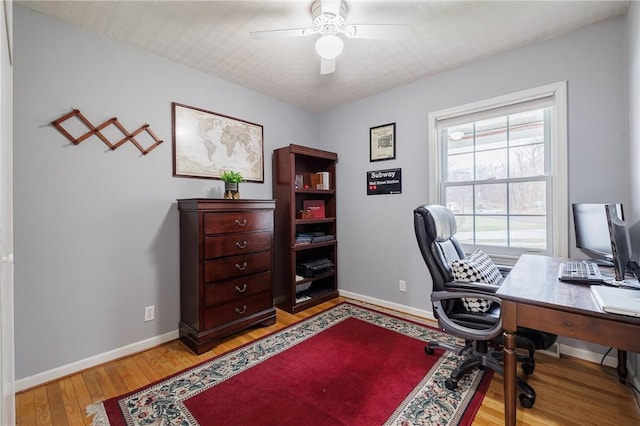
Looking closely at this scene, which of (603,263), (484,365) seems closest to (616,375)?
(603,263)

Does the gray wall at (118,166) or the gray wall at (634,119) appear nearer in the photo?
the gray wall at (634,119)

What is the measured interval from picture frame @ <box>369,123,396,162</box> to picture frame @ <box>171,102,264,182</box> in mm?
1262

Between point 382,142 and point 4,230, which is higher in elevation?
point 382,142

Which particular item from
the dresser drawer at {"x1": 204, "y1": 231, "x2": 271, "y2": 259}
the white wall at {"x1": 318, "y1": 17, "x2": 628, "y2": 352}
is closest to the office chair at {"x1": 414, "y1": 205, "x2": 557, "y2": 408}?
the white wall at {"x1": 318, "y1": 17, "x2": 628, "y2": 352}

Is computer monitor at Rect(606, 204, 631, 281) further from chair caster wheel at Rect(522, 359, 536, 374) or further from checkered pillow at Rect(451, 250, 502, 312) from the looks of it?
chair caster wheel at Rect(522, 359, 536, 374)

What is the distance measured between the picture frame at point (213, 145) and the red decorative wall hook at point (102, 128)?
21 cm

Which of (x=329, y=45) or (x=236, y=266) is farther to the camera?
(x=236, y=266)

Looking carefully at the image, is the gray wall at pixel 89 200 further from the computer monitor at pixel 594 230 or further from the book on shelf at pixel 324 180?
the computer monitor at pixel 594 230

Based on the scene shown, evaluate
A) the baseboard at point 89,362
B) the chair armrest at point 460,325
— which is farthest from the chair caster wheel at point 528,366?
the baseboard at point 89,362

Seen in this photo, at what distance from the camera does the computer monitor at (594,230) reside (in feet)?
5.50

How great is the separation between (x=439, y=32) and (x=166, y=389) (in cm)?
311

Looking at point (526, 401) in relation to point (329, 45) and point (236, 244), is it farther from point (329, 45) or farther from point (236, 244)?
point (329, 45)

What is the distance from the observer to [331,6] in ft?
5.53

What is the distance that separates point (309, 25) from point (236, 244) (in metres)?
1.80
